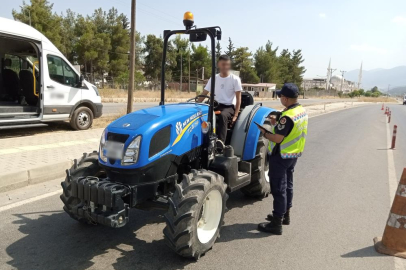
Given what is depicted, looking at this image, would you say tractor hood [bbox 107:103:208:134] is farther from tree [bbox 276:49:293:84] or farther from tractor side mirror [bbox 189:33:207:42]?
tree [bbox 276:49:293:84]

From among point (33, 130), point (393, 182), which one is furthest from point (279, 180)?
point (33, 130)

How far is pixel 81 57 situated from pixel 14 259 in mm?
43956

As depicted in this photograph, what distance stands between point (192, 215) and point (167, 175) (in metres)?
0.72

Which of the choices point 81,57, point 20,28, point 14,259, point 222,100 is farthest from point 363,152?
point 81,57

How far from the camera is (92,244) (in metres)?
3.54

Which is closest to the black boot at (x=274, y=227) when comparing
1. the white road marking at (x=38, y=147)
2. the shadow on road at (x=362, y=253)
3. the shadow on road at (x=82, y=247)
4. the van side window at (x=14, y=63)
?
the shadow on road at (x=362, y=253)

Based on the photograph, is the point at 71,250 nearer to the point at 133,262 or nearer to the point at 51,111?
the point at 133,262

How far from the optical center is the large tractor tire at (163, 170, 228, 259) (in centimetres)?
306

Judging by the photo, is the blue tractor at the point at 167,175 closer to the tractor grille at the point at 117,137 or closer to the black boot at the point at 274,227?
the tractor grille at the point at 117,137

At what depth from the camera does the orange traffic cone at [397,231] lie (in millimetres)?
3623

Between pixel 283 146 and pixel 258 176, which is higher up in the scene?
pixel 283 146

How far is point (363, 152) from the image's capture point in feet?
32.0

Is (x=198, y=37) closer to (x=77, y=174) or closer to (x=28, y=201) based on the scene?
(x=77, y=174)

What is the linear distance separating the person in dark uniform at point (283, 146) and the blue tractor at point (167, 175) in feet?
1.69
